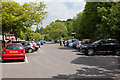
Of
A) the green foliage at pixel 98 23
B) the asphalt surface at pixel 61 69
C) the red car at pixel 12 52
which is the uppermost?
the green foliage at pixel 98 23

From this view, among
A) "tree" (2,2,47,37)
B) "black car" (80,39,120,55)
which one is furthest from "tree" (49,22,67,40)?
"black car" (80,39,120,55)

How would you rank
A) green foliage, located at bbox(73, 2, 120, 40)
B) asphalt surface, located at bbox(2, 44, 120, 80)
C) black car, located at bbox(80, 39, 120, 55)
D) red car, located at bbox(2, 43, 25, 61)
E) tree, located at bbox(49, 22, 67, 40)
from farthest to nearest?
tree, located at bbox(49, 22, 67, 40)
green foliage, located at bbox(73, 2, 120, 40)
black car, located at bbox(80, 39, 120, 55)
red car, located at bbox(2, 43, 25, 61)
asphalt surface, located at bbox(2, 44, 120, 80)

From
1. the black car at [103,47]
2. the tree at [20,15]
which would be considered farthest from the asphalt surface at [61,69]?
the tree at [20,15]

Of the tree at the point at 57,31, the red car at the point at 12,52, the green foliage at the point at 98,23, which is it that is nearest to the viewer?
the red car at the point at 12,52

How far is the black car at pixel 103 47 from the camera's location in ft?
57.3

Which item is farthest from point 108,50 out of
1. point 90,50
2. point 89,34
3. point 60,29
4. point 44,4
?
point 60,29

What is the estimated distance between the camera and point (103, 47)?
57.3 feet

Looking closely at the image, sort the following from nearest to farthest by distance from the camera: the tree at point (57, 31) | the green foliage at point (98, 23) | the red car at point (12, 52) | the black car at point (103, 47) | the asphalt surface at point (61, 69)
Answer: the asphalt surface at point (61, 69) → the red car at point (12, 52) → the black car at point (103, 47) → the green foliage at point (98, 23) → the tree at point (57, 31)

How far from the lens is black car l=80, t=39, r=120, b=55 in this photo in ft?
57.3

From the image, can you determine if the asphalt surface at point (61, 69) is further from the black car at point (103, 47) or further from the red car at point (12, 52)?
the black car at point (103, 47)

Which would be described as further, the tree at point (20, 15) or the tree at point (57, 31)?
the tree at point (57, 31)

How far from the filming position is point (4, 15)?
1836 cm

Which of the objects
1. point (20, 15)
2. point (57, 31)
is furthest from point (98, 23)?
point (57, 31)

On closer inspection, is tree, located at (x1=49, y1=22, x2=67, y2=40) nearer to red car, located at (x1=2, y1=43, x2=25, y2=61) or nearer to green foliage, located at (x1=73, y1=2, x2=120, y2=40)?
green foliage, located at (x1=73, y1=2, x2=120, y2=40)
